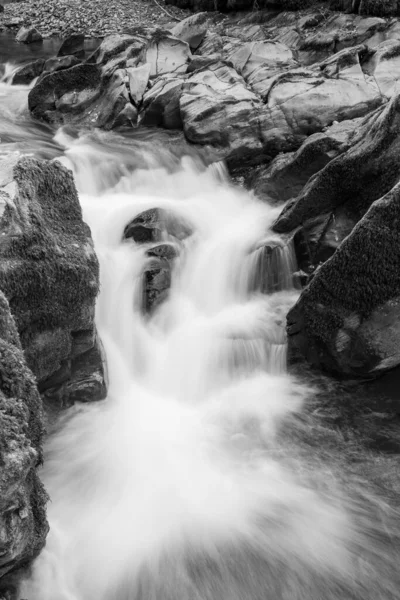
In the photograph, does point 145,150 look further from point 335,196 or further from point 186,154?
point 335,196

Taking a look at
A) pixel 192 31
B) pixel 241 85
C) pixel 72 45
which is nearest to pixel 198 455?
pixel 241 85

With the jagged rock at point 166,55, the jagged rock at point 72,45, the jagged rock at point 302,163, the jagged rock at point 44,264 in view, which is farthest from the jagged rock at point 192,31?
the jagged rock at point 44,264

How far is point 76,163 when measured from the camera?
10.9 metres

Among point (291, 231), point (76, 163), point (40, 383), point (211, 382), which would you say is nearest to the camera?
point (40, 383)

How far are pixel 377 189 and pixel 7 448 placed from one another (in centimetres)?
584

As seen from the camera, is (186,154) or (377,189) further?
(186,154)

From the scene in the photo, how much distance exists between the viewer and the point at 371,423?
6000 mm

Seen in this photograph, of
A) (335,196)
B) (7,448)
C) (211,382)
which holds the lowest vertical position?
(211,382)

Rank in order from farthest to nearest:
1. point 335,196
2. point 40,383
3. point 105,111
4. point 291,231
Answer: point 105,111 < point 291,231 < point 335,196 < point 40,383

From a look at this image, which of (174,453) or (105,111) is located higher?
(105,111)

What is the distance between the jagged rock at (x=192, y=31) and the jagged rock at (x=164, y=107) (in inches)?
228

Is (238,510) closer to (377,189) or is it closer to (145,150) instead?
(377,189)

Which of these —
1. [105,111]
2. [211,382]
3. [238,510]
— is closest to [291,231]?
[211,382]

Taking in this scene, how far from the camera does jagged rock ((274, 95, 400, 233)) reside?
22.7ft
